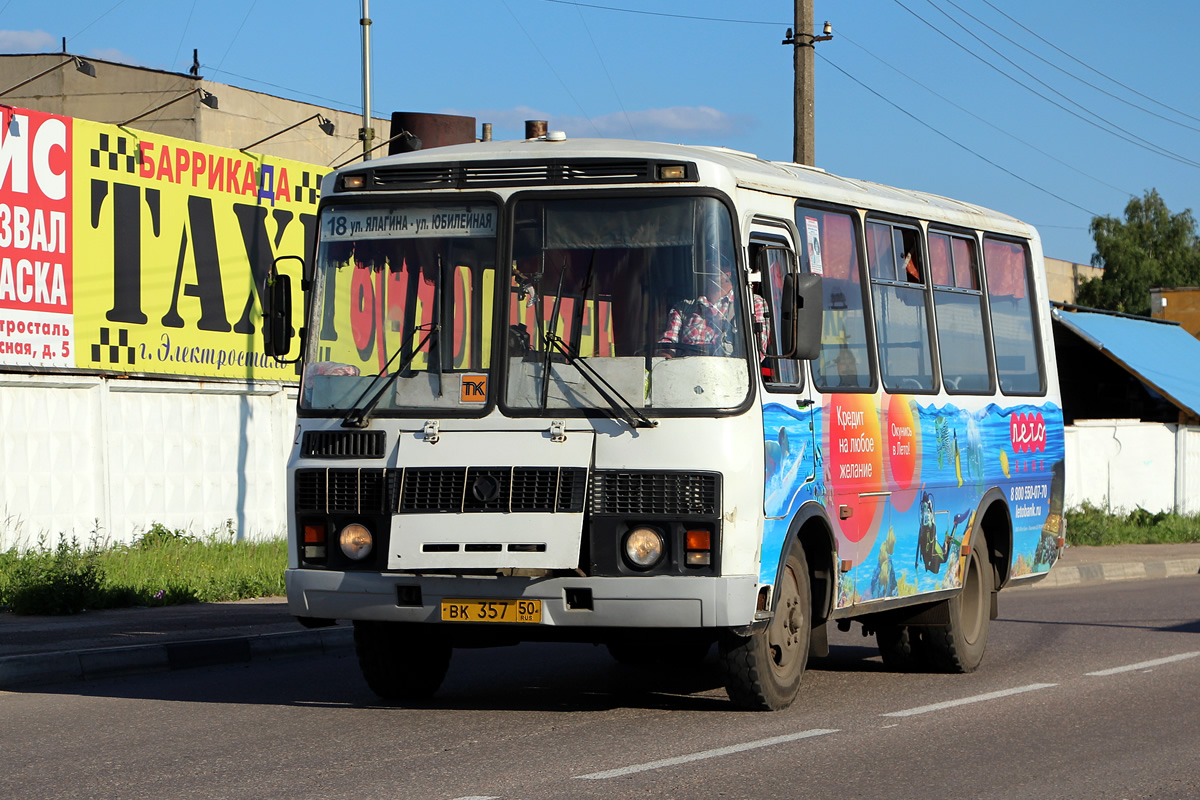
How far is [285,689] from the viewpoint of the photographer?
10289 mm

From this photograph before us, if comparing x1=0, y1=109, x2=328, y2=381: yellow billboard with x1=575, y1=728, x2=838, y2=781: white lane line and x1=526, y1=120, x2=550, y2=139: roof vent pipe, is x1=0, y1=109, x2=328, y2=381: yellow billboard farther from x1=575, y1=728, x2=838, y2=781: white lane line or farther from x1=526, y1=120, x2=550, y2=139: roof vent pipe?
x1=575, y1=728, x2=838, y2=781: white lane line

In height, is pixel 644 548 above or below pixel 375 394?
below

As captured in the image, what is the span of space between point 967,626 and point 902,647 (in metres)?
0.47

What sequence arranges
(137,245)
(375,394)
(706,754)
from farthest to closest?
(137,245) → (375,394) → (706,754)

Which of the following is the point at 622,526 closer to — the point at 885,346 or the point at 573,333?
the point at 573,333

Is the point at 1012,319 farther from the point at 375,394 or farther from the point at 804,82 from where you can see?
the point at 804,82

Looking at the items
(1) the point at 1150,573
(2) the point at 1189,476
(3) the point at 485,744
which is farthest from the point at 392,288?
(2) the point at 1189,476

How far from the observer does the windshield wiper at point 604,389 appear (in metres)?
8.31

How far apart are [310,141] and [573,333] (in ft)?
137

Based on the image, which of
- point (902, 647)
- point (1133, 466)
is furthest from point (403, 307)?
point (1133, 466)

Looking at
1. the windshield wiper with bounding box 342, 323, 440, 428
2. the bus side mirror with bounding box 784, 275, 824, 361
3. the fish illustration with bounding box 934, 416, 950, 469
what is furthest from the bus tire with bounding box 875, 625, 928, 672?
the windshield wiper with bounding box 342, 323, 440, 428

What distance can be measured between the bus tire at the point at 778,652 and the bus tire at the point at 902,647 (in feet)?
7.77

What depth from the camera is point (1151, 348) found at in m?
37.4

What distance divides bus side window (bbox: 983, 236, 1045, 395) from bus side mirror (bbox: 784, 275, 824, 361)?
3854mm
